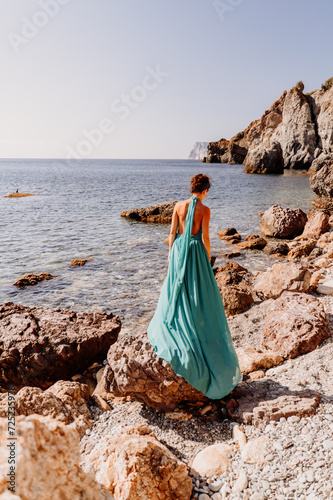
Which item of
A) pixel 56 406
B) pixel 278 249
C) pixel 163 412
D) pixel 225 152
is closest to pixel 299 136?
pixel 225 152

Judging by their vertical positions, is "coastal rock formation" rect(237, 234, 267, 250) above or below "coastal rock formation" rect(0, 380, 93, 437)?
above

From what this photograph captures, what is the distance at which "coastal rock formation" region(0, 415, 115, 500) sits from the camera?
160 centimetres

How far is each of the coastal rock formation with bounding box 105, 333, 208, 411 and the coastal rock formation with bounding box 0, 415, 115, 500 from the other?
2.14 metres

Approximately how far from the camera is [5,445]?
167 cm

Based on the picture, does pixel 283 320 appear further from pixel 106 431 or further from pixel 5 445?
pixel 5 445

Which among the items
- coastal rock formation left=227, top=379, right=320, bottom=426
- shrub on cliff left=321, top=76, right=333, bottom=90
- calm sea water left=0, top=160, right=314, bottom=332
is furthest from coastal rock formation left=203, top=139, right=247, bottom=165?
coastal rock formation left=227, top=379, right=320, bottom=426

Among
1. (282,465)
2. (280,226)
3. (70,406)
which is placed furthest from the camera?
(280,226)

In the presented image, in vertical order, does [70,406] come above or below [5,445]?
below

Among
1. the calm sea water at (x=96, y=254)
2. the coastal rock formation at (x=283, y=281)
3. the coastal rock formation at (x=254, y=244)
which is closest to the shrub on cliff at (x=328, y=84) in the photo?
the calm sea water at (x=96, y=254)

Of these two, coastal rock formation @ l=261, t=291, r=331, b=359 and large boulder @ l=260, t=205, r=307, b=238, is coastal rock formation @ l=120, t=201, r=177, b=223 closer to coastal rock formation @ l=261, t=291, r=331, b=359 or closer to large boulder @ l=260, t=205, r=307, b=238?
large boulder @ l=260, t=205, r=307, b=238

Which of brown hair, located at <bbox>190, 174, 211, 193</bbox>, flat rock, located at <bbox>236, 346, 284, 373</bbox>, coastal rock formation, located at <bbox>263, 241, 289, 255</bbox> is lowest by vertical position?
flat rock, located at <bbox>236, 346, 284, 373</bbox>

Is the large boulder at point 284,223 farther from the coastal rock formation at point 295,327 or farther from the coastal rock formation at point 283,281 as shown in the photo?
the coastal rock formation at point 295,327

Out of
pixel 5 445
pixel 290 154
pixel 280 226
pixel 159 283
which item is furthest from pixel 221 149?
pixel 5 445

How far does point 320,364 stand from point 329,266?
20.8 feet
